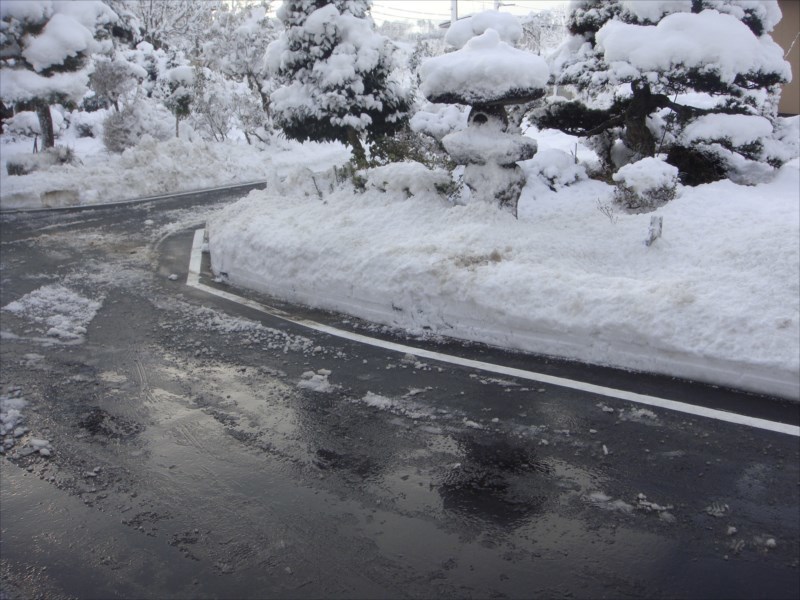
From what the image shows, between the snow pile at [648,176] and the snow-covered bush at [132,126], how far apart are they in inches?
757

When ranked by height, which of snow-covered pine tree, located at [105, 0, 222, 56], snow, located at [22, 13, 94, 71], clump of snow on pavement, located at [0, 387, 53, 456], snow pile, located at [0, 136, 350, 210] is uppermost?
snow-covered pine tree, located at [105, 0, 222, 56]

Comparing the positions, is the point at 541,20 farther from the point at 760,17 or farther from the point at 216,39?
the point at 760,17

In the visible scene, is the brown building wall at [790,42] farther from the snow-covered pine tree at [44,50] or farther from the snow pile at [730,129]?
the snow-covered pine tree at [44,50]

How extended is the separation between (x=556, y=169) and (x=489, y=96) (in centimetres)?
361

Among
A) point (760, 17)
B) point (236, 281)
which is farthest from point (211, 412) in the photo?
point (760, 17)

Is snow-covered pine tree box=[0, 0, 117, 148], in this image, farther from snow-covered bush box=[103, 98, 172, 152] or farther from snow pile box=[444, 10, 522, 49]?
snow pile box=[444, 10, 522, 49]

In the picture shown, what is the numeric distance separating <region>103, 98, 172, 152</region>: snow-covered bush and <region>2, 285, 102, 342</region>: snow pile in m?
16.3

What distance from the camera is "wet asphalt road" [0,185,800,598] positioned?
3.35 m

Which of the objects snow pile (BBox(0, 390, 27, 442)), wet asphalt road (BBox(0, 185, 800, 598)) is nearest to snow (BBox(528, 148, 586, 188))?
wet asphalt road (BBox(0, 185, 800, 598))

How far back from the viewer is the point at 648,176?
945 cm

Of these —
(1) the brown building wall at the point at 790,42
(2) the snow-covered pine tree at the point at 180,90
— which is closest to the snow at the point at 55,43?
(2) the snow-covered pine tree at the point at 180,90

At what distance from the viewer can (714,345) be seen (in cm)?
554

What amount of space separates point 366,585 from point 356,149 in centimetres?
1148

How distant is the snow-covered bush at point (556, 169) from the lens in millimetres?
11445
